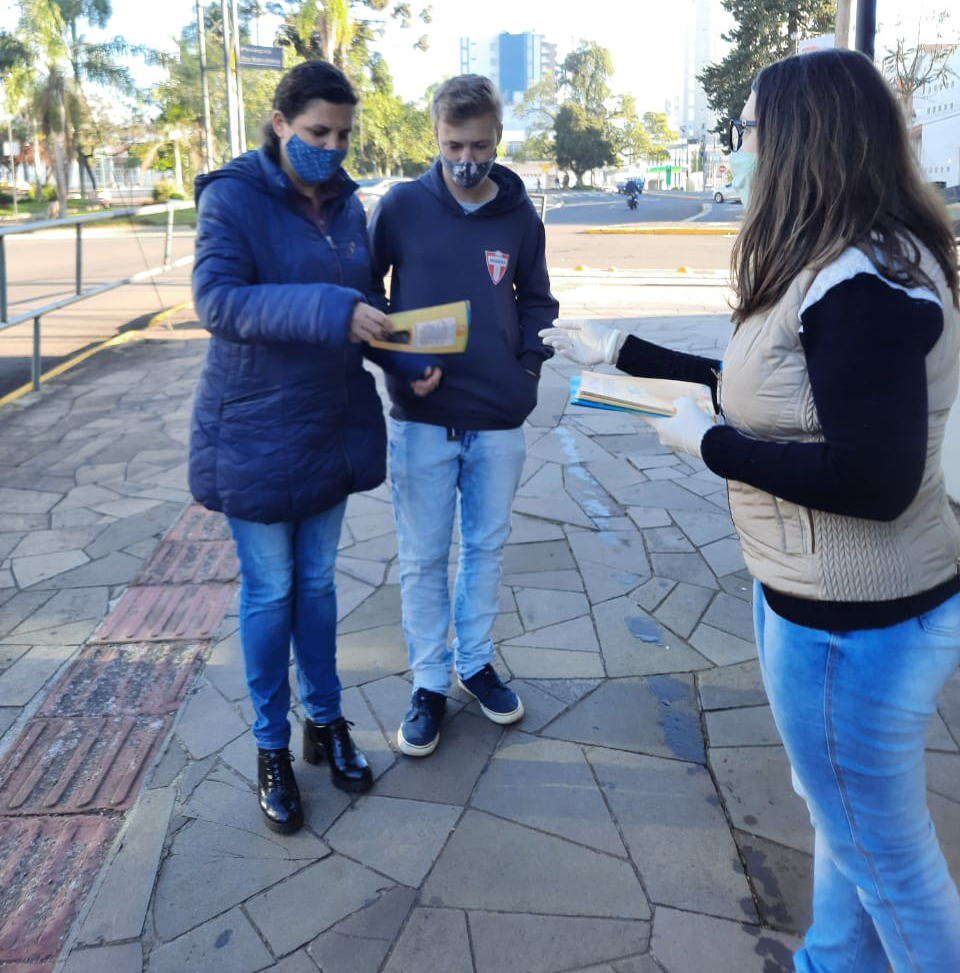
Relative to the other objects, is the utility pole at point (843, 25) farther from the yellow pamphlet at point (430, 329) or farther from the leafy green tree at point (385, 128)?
the leafy green tree at point (385, 128)

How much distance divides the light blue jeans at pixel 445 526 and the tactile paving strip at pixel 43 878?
1.02 meters

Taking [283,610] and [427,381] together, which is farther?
[427,381]

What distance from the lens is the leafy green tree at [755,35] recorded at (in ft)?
114

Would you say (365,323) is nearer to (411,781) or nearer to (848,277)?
(848,277)

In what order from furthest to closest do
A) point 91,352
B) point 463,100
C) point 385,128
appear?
point 385,128, point 91,352, point 463,100

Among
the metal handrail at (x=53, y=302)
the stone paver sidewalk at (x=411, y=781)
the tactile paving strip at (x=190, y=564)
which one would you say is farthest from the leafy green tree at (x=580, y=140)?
the tactile paving strip at (x=190, y=564)

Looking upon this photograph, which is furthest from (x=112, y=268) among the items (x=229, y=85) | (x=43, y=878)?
(x=43, y=878)

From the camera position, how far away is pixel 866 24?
13.9ft

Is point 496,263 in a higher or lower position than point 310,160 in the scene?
lower

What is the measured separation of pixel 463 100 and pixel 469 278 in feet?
1.56

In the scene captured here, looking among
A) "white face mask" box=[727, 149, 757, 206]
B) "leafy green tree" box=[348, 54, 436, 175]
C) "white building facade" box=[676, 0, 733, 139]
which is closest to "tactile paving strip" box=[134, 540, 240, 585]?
"white face mask" box=[727, 149, 757, 206]

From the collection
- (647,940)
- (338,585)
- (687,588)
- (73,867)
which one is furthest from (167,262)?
(647,940)

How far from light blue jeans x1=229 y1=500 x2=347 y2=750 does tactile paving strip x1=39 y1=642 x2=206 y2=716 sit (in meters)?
0.73

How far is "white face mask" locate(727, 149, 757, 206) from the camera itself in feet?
5.89
